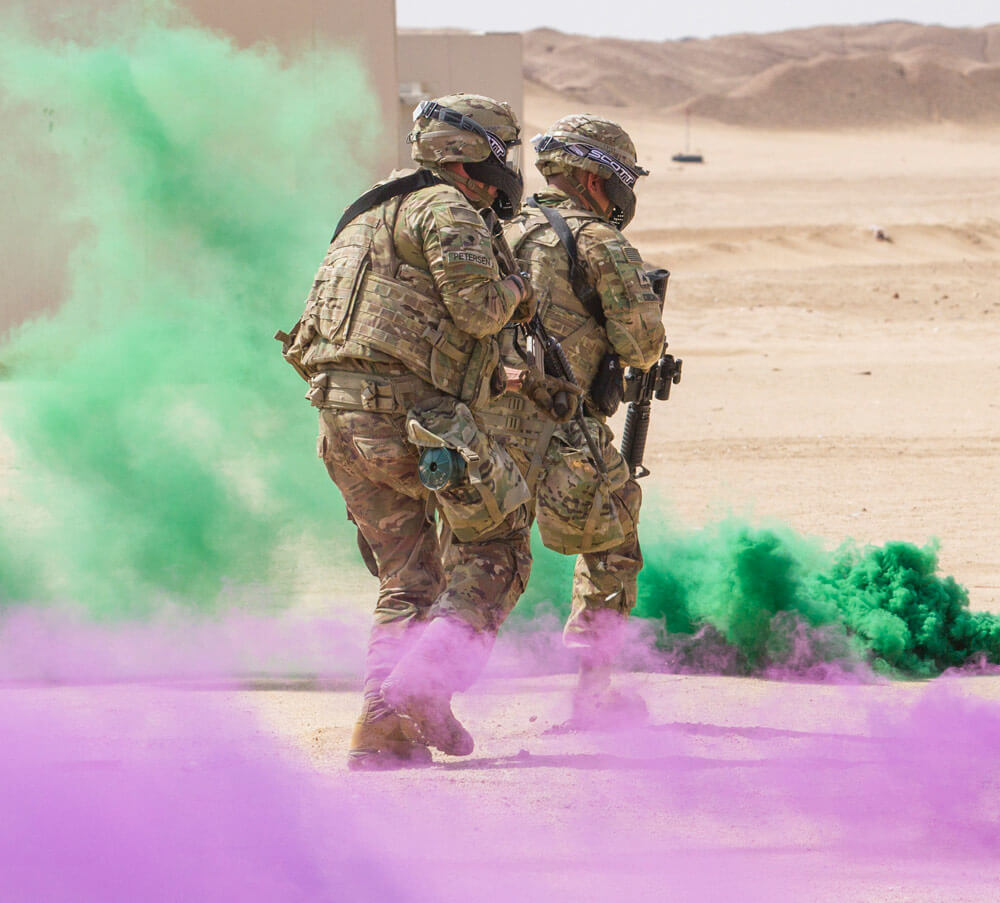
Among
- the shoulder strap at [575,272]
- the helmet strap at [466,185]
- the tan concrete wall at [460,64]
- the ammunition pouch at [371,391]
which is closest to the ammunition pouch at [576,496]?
the shoulder strap at [575,272]

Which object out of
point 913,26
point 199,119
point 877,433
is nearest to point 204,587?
point 199,119

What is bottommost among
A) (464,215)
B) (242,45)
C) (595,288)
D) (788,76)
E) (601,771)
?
(601,771)

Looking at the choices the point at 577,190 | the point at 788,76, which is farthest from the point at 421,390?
the point at 788,76

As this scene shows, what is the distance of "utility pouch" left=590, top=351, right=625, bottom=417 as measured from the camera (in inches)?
186

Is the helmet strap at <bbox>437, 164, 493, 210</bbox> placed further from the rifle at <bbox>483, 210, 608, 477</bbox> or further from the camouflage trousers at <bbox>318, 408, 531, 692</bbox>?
the camouflage trousers at <bbox>318, 408, 531, 692</bbox>

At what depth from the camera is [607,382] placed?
15.6ft

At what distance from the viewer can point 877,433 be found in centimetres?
1029

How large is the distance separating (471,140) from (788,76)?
61.0m

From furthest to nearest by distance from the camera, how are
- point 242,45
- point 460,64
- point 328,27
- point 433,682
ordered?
point 460,64, point 328,27, point 242,45, point 433,682

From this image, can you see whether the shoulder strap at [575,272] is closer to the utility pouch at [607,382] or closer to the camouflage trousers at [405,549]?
the utility pouch at [607,382]

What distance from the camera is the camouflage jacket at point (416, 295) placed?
13.1 feet

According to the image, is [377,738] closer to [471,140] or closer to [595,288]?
[595,288]

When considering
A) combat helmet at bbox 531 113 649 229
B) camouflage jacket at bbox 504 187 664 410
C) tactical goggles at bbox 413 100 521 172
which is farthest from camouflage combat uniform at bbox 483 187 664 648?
tactical goggles at bbox 413 100 521 172

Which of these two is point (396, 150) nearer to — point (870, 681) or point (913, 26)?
point (870, 681)
